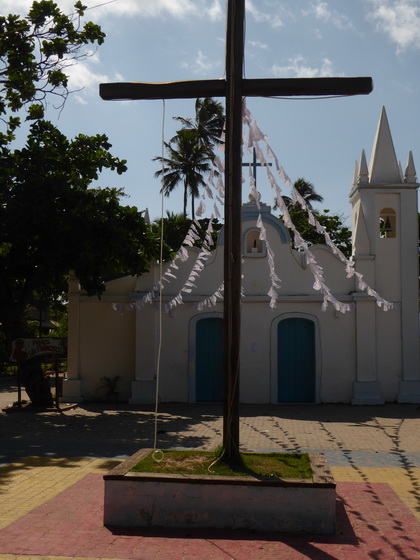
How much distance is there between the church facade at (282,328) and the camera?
56.2 feet

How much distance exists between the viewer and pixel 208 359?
17500 millimetres

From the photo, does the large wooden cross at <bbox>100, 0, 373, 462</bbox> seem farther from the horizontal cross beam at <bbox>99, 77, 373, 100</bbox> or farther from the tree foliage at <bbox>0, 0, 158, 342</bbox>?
the tree foliage at <bbox>0, 0, 158, 342</bbox>

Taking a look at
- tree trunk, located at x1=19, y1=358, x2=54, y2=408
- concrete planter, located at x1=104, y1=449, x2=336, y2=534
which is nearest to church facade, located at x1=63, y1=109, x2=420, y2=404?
tree trunk, located at x1=19, y1=358, x2=54, y2=408

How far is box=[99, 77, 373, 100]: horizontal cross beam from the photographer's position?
7.42 m

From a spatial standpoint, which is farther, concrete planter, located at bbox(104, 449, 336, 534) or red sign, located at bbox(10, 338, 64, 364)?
red sign, located at bbox(10, 338, 64, 364)

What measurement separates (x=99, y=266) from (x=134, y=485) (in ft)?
30.7

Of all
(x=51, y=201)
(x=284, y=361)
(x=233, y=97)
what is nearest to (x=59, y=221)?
(x=51, y=201)

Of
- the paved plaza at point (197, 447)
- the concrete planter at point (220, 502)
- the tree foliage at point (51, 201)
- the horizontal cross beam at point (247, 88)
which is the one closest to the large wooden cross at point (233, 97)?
the horizontal cross beam at point (247, 88)

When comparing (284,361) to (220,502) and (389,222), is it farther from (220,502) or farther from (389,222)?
(220,502)

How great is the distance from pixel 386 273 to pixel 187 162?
71.7 ft

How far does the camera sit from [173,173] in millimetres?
37906

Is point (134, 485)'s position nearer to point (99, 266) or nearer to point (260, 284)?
point (99, 266)

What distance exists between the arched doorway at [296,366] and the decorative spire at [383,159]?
4.49 meters

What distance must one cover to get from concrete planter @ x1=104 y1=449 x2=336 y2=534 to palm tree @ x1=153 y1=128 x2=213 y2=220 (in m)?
31.5
